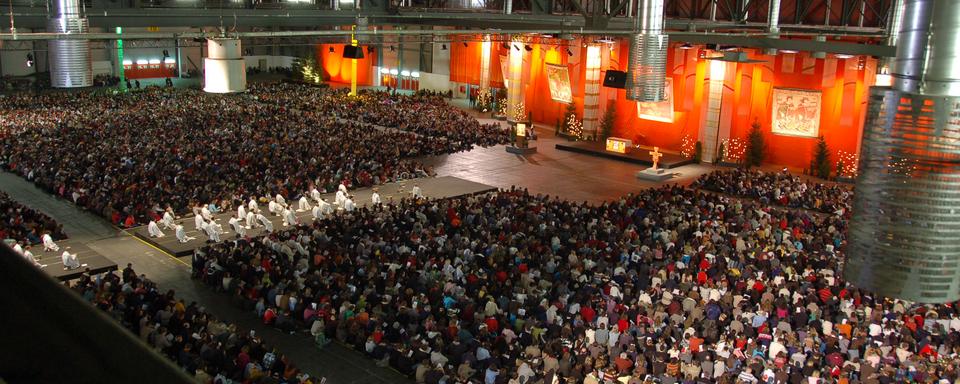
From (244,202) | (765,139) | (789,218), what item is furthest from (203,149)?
(765,139)

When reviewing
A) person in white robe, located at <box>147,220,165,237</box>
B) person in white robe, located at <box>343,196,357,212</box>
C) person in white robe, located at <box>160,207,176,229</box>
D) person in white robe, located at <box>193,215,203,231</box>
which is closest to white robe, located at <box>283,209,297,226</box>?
person in white robe, located at <box>343,196,357,212</box>

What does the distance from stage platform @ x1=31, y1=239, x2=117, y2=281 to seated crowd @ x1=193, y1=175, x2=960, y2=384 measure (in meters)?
2.18

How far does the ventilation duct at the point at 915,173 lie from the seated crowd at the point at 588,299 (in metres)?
7.86

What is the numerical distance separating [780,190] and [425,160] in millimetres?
12634

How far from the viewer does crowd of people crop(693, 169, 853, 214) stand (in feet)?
77.3

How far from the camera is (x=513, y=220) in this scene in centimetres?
1972

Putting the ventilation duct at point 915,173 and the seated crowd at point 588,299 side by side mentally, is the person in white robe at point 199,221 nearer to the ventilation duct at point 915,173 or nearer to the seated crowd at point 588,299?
the seated crowd at point 588,299

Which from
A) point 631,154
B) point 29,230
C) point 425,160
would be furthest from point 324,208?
point 631,154

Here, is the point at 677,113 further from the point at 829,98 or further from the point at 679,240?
the point at 679,240

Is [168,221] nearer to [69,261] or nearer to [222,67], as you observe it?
[69,261]

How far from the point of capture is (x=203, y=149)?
1083 inches

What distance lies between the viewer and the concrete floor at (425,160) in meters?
13.3

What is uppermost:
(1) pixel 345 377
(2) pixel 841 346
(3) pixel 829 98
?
(3) pixel 829 98

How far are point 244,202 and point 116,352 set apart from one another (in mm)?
22105
